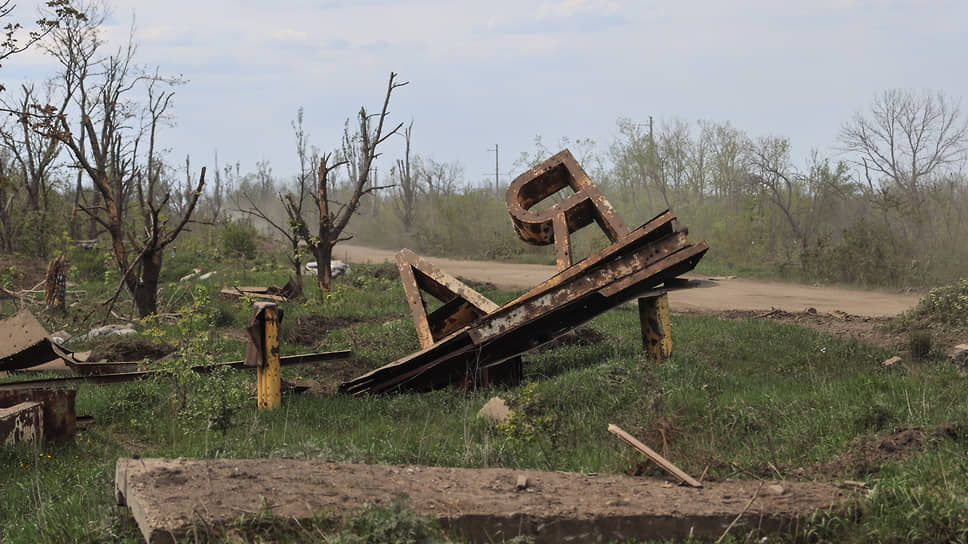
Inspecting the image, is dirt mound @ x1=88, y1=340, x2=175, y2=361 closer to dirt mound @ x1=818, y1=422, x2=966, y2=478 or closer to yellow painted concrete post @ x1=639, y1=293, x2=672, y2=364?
yellow painted concrete post @ x1=639, y1=293, x2=672, y2=364

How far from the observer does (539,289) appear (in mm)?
8070

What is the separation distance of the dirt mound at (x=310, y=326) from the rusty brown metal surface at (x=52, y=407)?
582 cm

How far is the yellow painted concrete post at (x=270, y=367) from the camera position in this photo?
7836mm

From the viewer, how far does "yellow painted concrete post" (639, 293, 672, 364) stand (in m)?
8.95

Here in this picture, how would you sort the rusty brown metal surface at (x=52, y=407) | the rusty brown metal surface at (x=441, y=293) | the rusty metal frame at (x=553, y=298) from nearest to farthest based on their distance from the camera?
the rusty brown metal surface at (x=52, y=407), the rusty metal frame at (x=553, y=298), the rusty brown metal surface at (x=441, y=293)

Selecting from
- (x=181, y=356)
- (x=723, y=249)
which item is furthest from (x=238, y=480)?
(x=723, y=249)

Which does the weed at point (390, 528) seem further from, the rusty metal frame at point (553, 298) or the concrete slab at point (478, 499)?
the rusty metal frame at point (553, 298)

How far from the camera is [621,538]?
13.1 ft

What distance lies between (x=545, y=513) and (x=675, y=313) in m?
11.9

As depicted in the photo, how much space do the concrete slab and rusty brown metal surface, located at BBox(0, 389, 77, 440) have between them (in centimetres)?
268

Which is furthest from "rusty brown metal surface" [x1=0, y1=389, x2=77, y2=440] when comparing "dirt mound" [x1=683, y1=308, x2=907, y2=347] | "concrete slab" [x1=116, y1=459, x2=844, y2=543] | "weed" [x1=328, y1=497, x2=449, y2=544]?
"dirt mound" [x1=683, y1=308, x2=907, y2=347]

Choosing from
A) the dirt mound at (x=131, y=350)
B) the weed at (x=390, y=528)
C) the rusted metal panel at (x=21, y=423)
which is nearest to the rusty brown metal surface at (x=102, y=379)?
the rusted metal panel at (x=21, y=423)

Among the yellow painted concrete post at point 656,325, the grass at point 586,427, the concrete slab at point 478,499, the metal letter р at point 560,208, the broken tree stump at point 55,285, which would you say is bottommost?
the grass at point 586,427

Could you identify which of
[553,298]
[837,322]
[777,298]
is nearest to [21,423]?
[553,298]
